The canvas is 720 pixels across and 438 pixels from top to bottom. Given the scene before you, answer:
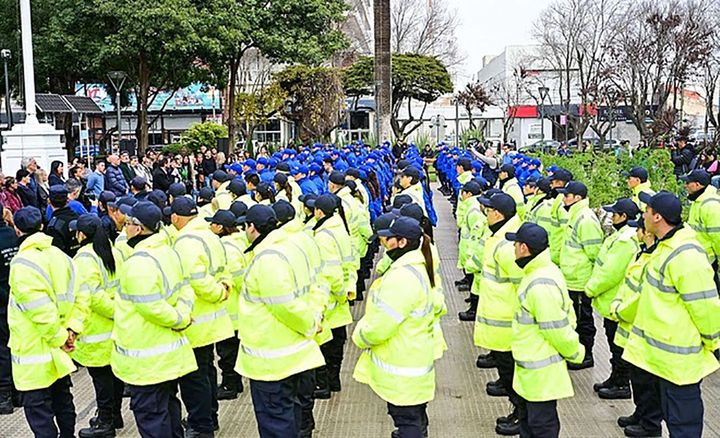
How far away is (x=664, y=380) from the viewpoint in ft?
18.6

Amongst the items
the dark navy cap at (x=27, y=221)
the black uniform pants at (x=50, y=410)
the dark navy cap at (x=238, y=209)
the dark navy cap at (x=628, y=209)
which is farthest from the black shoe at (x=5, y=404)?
the dark navy cap at (x=628, y=209)

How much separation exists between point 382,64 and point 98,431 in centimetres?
2503

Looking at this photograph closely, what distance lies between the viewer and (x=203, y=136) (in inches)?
1435

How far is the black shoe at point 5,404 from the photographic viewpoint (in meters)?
7.69

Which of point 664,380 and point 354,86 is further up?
point 354,86

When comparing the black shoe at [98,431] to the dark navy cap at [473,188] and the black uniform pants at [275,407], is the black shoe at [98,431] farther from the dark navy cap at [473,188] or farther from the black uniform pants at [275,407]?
the dark navy cap at [473,188]

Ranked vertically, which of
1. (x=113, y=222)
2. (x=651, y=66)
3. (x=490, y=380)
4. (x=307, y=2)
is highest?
(x=307, y=2)

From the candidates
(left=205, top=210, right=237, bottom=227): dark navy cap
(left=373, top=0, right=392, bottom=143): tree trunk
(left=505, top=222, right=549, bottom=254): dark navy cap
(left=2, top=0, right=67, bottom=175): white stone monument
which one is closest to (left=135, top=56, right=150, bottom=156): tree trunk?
(left=2, top=0, right=67, bottom=175): white stone monument

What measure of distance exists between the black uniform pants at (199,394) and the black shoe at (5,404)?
212 centimetres

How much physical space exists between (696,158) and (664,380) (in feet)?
47.9

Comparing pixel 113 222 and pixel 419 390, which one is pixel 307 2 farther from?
pixel 419 390

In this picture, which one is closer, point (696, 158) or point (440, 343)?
point (440, 343)

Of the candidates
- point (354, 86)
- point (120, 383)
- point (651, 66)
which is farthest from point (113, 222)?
point (354, 86)

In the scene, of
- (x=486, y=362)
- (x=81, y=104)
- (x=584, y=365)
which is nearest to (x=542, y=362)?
(x=486, y=362)
